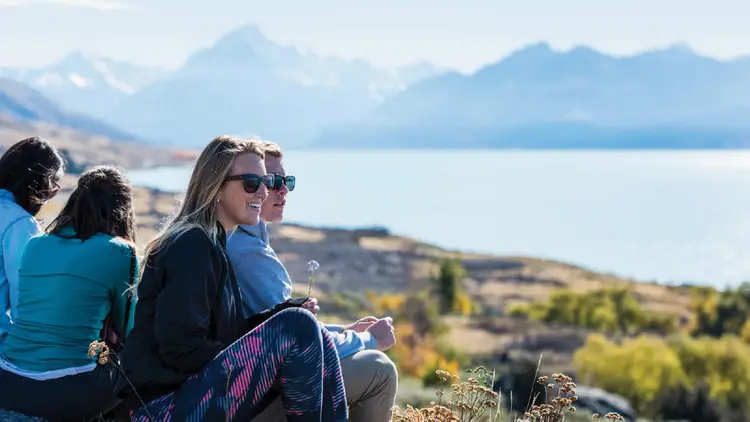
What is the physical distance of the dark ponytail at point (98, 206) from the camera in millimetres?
3574

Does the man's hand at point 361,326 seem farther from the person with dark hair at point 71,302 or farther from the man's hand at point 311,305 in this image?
the person with dark hair at point 71,302

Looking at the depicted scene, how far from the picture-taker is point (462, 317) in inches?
1929

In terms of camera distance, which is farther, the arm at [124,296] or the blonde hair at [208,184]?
the arm at [124,296]

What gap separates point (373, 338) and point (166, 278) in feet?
3.25

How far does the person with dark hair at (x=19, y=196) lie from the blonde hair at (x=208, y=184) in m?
1.29

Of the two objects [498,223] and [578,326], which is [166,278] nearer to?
[578,326]

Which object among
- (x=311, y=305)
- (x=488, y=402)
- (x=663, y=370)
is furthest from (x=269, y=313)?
(x=663, y=370)

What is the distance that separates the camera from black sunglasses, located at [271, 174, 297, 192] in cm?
363

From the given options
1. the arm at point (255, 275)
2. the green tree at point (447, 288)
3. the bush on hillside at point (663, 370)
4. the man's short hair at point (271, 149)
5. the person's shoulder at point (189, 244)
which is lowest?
the green tree at point (447, 288)

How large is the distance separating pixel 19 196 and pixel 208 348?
176cm

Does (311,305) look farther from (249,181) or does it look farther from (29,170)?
(29,170)

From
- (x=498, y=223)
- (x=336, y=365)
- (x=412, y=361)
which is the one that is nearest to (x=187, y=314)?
(x=336, y=365)

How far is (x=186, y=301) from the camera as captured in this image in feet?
9.02

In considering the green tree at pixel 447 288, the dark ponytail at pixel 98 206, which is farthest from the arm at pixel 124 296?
the green tree at pixel 447 288
